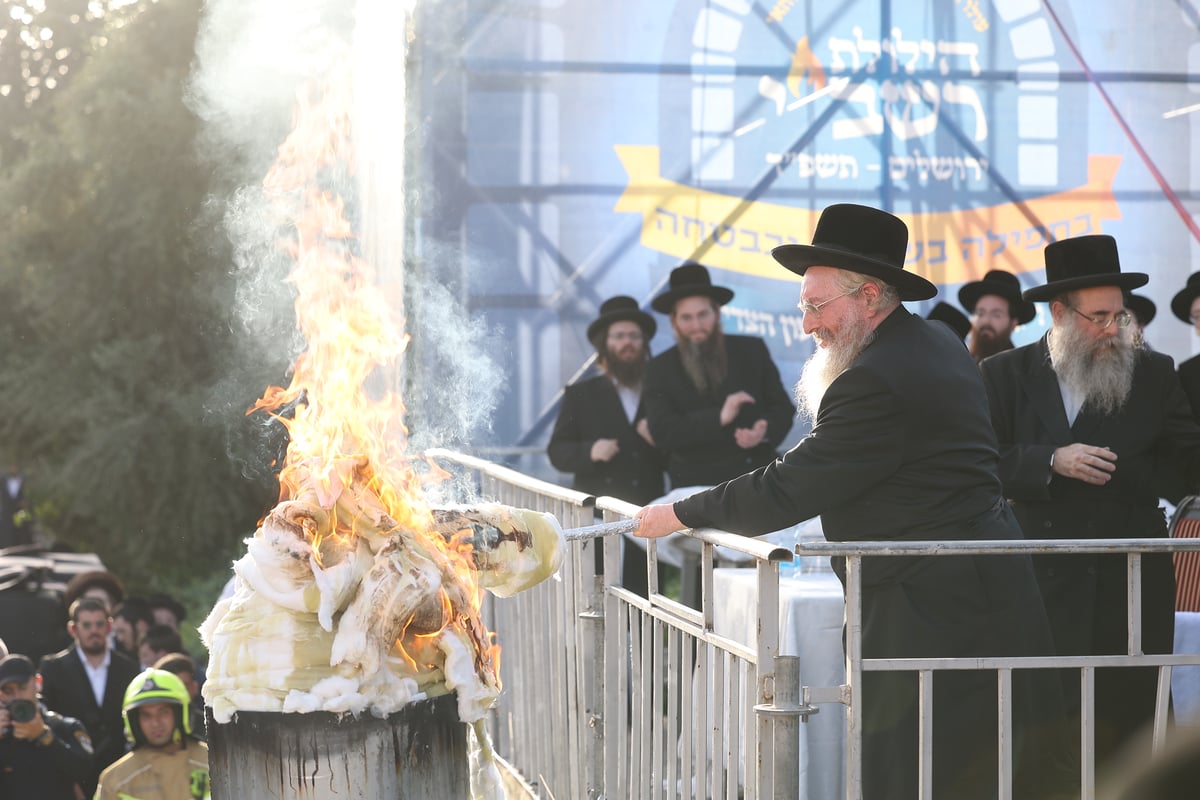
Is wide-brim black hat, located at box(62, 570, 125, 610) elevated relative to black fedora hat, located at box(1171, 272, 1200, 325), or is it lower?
lower

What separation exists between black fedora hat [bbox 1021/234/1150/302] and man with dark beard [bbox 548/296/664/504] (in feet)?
9.21

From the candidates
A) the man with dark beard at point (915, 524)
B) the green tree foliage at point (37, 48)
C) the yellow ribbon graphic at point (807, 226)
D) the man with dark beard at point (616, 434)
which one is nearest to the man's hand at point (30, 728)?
the man with dark beard at point (616, 434)

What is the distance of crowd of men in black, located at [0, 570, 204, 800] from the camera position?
259 inches

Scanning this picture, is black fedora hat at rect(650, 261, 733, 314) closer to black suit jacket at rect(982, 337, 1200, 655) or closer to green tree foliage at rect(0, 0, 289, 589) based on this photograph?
black suit jacket at rect(982, 337, 1200, 655)

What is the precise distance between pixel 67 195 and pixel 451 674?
17.9 meters

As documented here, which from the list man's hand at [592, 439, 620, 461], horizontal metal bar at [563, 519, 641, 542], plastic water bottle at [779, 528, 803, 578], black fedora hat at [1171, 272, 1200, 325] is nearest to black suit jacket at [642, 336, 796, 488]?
man's hand at [592, 439, 620, 461]

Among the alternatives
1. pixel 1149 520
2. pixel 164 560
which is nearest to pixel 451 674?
pixel 1149 520

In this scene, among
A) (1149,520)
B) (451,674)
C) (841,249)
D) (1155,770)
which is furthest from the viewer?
(1149,520)

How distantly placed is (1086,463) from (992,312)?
7.59ft

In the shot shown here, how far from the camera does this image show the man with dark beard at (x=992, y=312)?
694 centimetres

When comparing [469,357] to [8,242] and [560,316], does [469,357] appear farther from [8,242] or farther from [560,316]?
[8,242]

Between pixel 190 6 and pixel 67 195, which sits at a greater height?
pixel 190 6

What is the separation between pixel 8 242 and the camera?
20.0 m

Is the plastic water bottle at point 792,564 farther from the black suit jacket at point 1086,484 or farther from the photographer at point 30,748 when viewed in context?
the photographer at point 30,748
